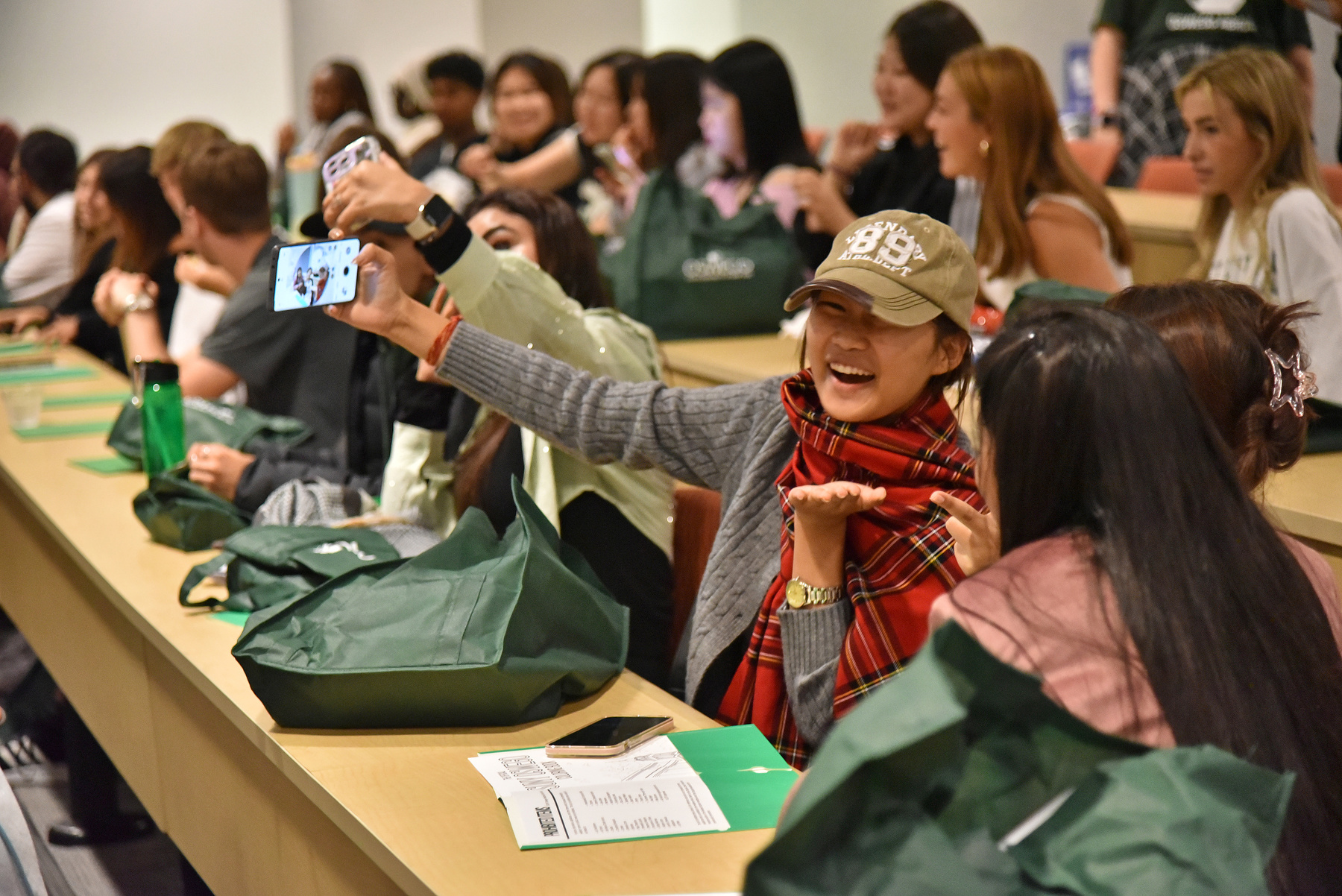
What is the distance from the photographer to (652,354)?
229cm

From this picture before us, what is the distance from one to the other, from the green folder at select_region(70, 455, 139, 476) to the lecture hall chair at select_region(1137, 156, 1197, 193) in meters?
3.21

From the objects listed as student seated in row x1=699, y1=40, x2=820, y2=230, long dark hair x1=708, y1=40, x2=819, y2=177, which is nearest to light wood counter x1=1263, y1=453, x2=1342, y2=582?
student seated in row x1=699, y1=40, x2=820, y2=230

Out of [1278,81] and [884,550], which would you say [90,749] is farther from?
[1278,81]

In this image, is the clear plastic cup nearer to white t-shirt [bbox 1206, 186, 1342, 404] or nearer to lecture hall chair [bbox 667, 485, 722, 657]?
lecture hall chair [bbox 667, 485, 722, 657]

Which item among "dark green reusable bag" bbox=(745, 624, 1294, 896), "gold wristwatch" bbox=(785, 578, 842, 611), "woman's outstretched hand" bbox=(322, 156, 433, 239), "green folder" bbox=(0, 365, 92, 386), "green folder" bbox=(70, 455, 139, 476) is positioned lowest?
"green folder" bbox=(0, 365, 92, 386)

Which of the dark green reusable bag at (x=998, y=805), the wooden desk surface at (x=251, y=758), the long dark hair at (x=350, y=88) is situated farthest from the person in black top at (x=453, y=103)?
the dark green reusable bag at (x=998, y=805)

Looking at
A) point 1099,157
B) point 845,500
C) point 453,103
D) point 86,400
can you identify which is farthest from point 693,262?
point 453,103

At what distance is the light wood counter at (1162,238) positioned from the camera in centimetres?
371

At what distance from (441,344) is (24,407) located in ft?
6.63

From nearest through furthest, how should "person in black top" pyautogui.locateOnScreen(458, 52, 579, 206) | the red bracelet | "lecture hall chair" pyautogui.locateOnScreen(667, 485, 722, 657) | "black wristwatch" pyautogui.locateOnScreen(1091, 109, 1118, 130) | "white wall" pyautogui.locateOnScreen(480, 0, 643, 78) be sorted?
the red bracelet, "lecture hall chair" pyautogui.locateOnScreen(667, 485, 722, 657), "black wristwatch" pyautogui.locateOnScreen(1091, 109, 1118, 130), "person in black top" pyautogui.locateOnScreen(458, 52, 579, 206), "white wall" pyautogui.locateOnScreen(480, 0, 643, 78)

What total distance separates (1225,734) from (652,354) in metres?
1.38

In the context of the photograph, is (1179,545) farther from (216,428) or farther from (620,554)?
(216,428)

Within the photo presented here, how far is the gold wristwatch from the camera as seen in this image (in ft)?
5.33

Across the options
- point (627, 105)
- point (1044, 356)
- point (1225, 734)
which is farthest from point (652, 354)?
point (627, 105)
